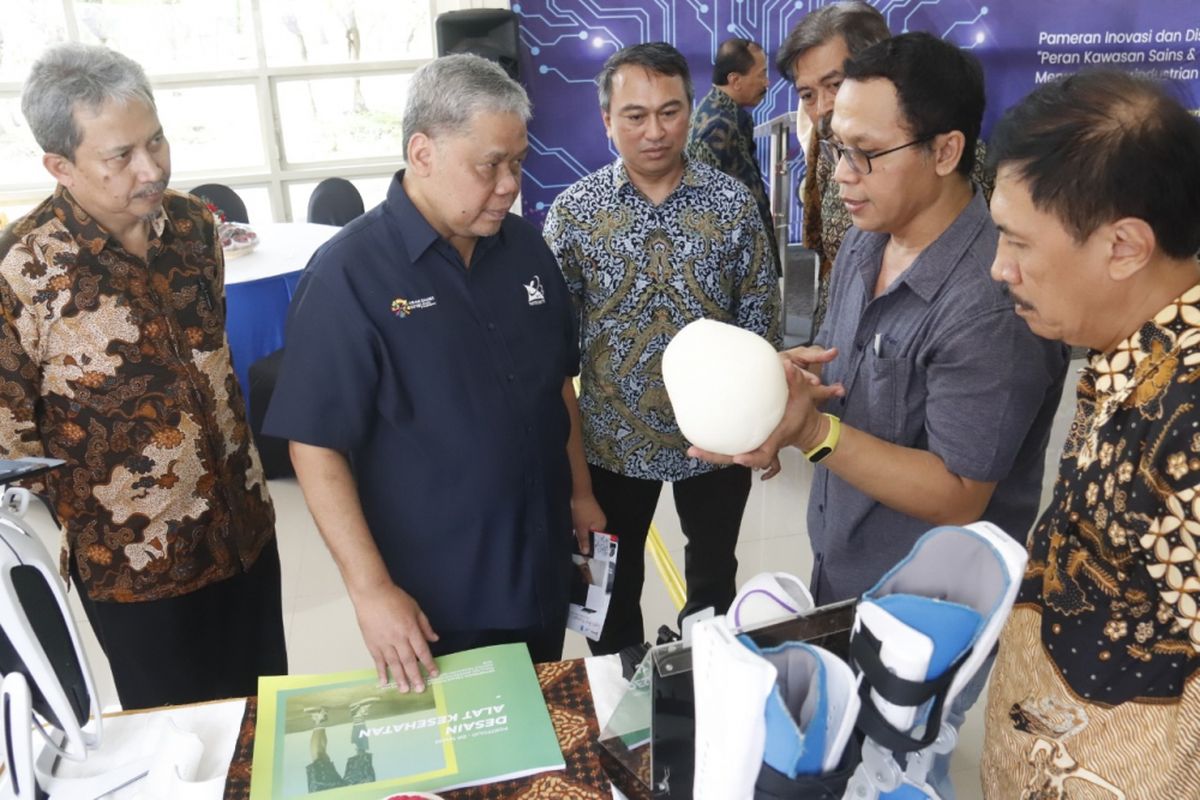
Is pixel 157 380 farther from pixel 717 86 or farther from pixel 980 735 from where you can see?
pixel 717 86

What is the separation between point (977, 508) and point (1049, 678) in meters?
0.34

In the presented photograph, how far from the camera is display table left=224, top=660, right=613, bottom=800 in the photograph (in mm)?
931

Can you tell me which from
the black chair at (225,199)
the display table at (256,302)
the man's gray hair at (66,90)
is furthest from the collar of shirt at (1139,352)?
the black chair at (225,199)

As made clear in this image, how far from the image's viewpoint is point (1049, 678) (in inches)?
35.0

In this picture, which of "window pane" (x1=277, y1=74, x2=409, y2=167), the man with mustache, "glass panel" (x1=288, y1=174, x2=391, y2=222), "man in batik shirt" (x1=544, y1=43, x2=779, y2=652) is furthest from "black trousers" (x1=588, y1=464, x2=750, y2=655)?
"window pane" (x1=277, y1=74, x2=409, y2=167)

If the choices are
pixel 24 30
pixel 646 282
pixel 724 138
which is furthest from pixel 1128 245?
pixel 24 30

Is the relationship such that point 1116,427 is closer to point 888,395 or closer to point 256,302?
point 888,395

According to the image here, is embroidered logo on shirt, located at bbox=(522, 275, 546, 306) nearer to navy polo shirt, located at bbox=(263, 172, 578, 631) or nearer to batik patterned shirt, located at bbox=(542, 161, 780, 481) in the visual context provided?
navy polo shirt, located at bbox=(263, 172, 578, 631)

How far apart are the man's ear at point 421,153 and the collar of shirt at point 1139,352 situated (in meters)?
0.94

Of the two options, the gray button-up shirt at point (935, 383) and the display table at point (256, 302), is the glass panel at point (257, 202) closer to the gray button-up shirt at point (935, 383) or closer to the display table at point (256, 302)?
the display table at point (256, 302)

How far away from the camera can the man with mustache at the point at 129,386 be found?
135cm

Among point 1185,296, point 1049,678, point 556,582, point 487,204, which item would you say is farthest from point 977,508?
point 487,204

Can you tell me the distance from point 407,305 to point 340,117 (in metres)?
4.82

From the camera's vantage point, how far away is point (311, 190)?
18.5ft
